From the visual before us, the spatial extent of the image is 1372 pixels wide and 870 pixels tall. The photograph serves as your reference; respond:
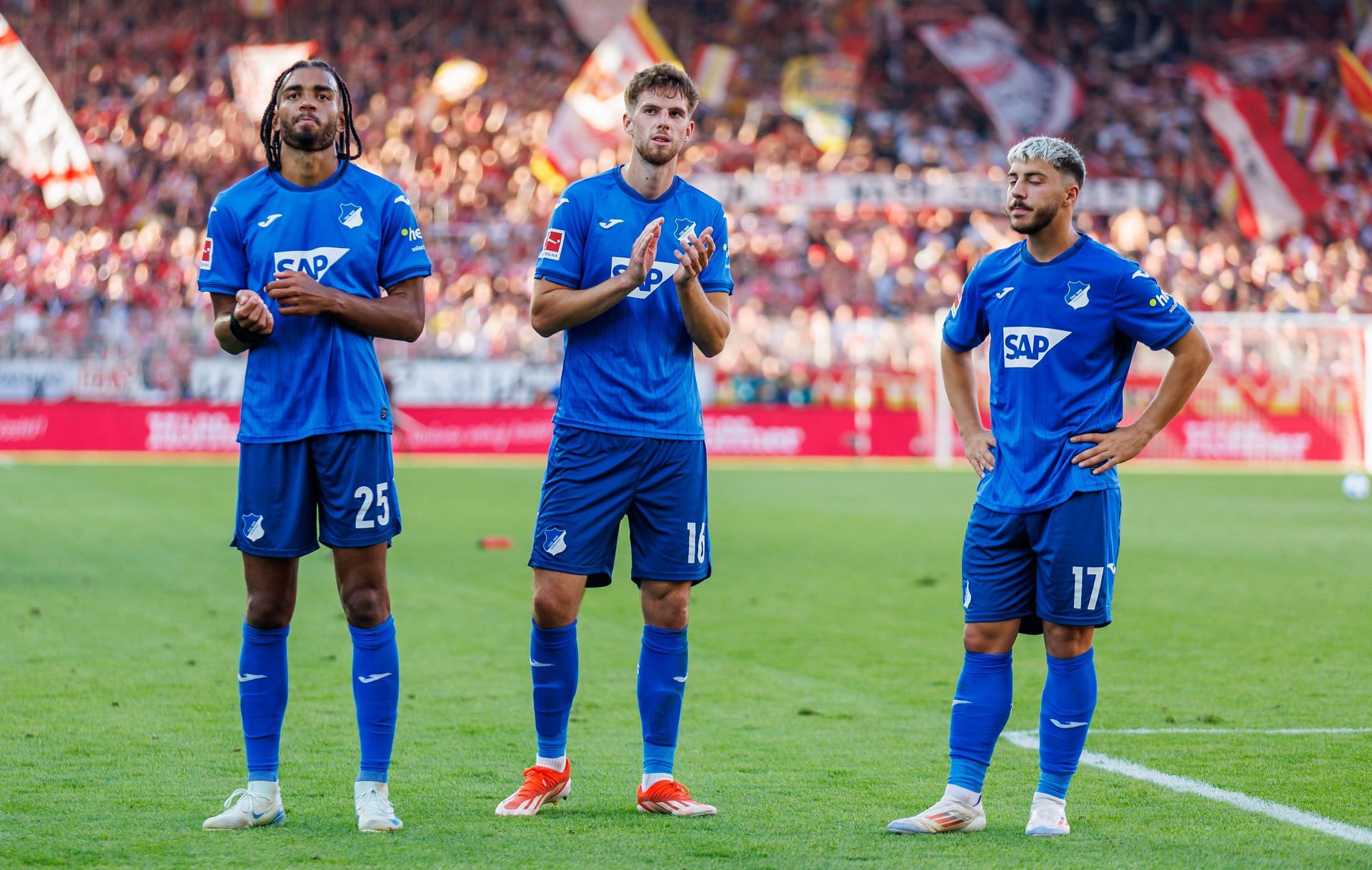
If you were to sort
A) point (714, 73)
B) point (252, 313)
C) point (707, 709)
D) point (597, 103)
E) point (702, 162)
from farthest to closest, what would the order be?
point (714, 73)
point (702, 162)
point (597, 103)
point (707, 709)
point (252, 313)

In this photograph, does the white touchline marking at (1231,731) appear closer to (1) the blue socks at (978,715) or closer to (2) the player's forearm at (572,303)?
(1) the blue socks at (978,715)

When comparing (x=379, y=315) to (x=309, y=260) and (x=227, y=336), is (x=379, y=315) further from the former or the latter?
(x=227, y=336)

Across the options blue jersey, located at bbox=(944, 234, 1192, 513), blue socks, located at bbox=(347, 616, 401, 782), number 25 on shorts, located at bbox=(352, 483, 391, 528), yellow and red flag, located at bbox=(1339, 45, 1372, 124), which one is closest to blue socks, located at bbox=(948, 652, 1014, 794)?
blue jersey, located at bbox=(944, 234, 1192, 513)

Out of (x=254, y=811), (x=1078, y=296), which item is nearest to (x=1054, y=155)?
(x=1078, y=296)

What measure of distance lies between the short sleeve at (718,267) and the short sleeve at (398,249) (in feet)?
2.76

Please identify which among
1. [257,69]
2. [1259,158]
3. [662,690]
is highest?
[257,69]

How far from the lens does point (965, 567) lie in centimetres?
501

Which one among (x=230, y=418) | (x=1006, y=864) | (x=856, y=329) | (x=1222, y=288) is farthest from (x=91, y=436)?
(x=1006, y=864)

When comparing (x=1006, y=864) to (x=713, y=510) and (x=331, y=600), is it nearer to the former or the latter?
(x=331, y=600)

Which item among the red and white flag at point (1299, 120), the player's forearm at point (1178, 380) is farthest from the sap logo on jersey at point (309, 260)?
the red and white flag at point (1299, 120)

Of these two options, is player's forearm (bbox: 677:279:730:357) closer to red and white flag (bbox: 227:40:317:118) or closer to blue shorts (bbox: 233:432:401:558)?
blue shorts (bbox: 233:432:401:558)

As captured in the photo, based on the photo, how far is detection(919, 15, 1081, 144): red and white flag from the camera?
116 ft

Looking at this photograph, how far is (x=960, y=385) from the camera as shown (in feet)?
17.6

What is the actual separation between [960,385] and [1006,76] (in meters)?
31.6
